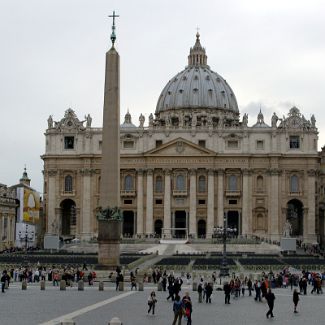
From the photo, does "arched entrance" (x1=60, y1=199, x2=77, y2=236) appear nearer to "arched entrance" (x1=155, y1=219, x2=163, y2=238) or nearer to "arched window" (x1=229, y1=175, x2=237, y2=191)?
"arched entrance" (x1=155, y1=219, x2=163, y2=238)

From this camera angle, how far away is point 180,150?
11769cm

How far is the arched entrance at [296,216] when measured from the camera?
120 metres

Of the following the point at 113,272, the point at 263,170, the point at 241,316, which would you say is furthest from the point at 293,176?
the point at 241,316

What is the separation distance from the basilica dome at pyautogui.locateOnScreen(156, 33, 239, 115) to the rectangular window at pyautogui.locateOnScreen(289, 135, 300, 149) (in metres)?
30.7

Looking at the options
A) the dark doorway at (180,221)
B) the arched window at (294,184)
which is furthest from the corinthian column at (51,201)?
the arched window at (294,184)

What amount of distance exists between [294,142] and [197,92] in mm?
34590

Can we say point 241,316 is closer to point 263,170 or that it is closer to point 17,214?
point 17,214

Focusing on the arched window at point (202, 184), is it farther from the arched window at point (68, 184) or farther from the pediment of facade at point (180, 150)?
the arched window at point (68, 184)

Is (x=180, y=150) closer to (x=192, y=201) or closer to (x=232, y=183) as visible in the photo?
(x=192, y=201)

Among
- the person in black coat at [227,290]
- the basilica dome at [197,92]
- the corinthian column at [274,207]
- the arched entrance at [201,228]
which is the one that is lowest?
the person in black coat at [227,290]

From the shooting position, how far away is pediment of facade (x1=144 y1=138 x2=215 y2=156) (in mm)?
117312

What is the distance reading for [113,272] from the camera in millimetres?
45625

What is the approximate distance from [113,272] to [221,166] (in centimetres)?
7361

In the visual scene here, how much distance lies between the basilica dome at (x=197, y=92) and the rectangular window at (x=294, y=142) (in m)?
30.7
